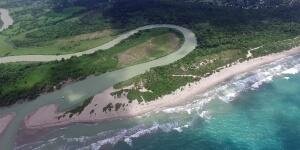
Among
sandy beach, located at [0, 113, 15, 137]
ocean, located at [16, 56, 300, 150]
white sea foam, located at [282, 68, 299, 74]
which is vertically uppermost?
white sea foam, located at [282, 68, 299, 74]

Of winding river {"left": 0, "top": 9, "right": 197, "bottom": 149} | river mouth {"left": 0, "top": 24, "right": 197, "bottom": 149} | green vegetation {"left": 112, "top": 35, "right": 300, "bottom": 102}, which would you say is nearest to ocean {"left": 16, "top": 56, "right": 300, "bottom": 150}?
river mouth {"left": 0, "top": 24, "right": 197, "bottom": 149}

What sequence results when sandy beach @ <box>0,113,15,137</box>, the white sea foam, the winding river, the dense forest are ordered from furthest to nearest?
the dense forest → the white sea foam → the winding river → sandy beach @ <box>0,113,15,137</box>

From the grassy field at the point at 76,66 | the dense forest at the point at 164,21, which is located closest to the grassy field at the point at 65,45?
the dense forest at the point at 164,21

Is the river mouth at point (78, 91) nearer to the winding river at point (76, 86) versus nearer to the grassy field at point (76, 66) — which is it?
the winding river at point (76, 86)

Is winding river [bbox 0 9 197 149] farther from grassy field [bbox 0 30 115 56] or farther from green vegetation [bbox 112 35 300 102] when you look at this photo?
green vegetation [bbox 112 35 300 102]

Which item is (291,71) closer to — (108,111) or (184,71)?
(184,71)

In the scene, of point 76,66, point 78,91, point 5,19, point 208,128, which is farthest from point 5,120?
point 5,19
